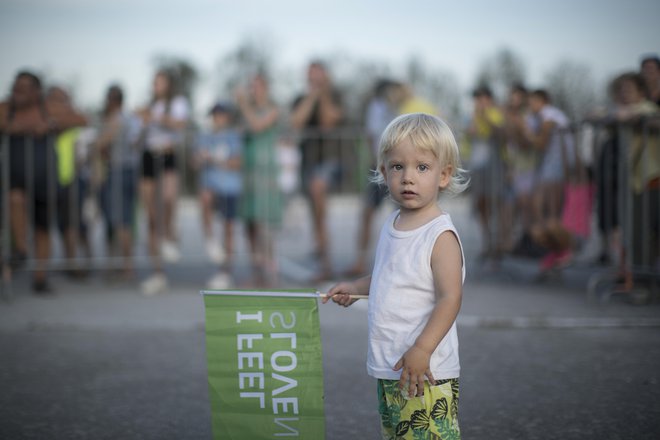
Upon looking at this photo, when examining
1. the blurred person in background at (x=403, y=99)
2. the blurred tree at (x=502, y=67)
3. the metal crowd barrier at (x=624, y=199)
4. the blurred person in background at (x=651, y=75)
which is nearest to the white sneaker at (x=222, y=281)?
the blurred person in background at (x=403, y=99)

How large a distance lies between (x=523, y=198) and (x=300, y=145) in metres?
2.62

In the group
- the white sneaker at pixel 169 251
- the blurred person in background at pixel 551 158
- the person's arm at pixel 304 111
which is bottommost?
the white sneaker at pixel 169 251

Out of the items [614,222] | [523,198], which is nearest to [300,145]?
[523,198]

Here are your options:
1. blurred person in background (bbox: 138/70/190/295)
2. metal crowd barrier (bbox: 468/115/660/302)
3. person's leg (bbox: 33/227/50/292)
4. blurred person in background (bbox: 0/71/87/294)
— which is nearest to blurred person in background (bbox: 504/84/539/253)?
metal crowd barrier (bbox: 468/115/660/302)

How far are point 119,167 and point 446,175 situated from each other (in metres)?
6.77

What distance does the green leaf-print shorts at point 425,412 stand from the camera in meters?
2.61

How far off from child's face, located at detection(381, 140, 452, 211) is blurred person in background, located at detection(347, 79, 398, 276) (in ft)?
19.9

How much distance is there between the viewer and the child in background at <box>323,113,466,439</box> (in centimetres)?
261

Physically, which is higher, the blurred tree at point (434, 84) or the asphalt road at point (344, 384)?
the blurred tree at point (434, 84)

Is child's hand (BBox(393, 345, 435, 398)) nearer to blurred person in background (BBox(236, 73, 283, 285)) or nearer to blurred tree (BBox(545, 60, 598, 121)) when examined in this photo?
blurred person in background (BBox(236, 73, 283, 285))

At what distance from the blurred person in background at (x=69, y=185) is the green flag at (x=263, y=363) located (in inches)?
235

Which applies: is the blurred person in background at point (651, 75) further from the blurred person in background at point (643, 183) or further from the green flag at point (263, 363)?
the green flag at point (263, 363)

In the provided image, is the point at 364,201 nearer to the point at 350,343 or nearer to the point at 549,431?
the point at 350,343

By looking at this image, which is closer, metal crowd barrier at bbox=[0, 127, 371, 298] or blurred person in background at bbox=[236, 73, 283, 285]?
metal crowd barrier at bbox=[0, 127, 371, 298]
